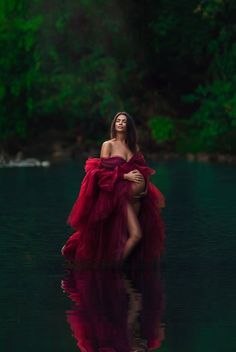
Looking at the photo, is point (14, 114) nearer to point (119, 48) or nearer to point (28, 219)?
point (119, 48)

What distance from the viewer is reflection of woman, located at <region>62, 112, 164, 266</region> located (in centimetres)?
1225

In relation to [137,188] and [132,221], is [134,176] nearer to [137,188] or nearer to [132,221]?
[137,188]

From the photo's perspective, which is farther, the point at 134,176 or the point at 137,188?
the point at 137,188

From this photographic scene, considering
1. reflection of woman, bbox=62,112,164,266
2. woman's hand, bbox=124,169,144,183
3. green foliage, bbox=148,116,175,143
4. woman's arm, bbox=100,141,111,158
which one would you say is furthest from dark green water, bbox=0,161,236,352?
green foliage, bbox=148,116,175,143

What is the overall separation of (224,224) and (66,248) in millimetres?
4973

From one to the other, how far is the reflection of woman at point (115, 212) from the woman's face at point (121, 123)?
1 centimetres

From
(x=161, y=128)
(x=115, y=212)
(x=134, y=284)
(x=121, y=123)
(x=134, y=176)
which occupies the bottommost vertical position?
(x=134, y=284)

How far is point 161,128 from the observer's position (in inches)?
1822

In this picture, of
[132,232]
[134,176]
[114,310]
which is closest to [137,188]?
[134,176]

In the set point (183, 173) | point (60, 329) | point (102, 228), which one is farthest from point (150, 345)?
point (183, 173)

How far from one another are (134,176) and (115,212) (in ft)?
1.37

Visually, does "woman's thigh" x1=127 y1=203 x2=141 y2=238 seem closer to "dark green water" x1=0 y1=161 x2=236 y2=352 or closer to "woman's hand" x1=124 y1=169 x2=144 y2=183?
"woman's hand" x1=124 y1=169 x2=144 y2=183

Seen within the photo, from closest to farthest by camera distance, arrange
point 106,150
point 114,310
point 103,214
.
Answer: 1. point 114,310
2. point 103,214
3. point 106,150

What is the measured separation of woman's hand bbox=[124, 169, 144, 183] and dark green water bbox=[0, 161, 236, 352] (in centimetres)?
94
